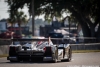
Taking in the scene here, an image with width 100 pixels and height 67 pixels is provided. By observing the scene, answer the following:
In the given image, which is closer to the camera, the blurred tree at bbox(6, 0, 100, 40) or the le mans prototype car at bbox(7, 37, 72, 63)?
the le mans prototype car at bbox(7, 37, 72, 63)

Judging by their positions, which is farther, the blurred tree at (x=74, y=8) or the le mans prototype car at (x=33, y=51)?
the blurred tree at (x=74, y=8)

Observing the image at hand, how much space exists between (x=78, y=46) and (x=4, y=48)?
8.19 m

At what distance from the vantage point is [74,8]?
53.9m

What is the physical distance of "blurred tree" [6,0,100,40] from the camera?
5109 centimetres

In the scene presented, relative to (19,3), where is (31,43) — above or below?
below

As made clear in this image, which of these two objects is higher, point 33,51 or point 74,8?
point 74,8

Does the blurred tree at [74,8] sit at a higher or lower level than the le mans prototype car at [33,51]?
higher

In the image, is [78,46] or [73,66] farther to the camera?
[78,46]

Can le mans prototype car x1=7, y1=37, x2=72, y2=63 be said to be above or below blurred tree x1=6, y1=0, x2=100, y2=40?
below

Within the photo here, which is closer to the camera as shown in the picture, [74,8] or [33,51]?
[33,51]

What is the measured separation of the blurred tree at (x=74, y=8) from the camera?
51094 mm

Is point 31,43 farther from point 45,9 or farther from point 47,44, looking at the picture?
point 45,9

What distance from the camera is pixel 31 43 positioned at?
64.5ft

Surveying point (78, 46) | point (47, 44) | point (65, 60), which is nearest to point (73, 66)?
point (47, 44)
